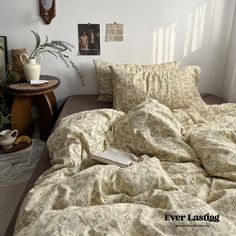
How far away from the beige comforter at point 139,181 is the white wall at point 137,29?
95 cm

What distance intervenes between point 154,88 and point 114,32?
2.37 ft

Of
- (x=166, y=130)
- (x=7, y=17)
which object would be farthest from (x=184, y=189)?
(x=7, y=17)

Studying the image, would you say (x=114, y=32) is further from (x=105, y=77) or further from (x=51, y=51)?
(x=51, y=51)

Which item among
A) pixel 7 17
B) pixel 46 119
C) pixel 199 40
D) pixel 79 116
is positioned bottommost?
pixel 46 119

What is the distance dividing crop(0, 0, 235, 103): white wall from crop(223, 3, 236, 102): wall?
59 mm

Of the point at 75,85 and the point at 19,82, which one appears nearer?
the point at 19,82

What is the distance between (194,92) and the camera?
86.4 inches

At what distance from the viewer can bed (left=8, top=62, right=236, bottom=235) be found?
821 mm

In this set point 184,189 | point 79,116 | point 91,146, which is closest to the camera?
point 184,189

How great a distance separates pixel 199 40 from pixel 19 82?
172 centimetres

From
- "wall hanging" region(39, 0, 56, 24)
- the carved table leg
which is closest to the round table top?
the carved table leg

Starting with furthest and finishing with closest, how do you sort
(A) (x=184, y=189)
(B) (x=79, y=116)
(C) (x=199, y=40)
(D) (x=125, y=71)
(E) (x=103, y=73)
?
(C) (x=199, y=40), (E) (x=103, y=73), (D) (x=125, y=71), (B) (x=79, y=116), (A) (x=184, y=189)

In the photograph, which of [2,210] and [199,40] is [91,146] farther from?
[199,40]

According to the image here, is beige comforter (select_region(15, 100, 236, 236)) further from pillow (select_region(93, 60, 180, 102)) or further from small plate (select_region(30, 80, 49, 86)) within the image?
small plate (select_region(30, 80, 49, 86))
